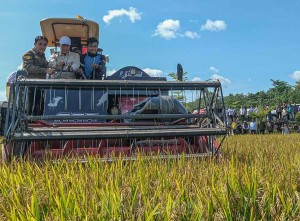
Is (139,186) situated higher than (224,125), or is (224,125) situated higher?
(224,125)

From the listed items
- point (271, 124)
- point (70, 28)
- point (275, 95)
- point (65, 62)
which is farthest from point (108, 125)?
point (275, 95)

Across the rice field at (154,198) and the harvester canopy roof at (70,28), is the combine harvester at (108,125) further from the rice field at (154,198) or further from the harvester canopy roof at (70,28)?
the harvester canopy roof at (70,28)

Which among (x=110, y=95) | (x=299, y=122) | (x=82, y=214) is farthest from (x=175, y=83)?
(x=299, y=122)

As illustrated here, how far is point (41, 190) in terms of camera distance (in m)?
2.59

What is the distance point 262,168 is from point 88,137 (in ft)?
5.57

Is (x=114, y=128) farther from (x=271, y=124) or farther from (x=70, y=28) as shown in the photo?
(x=271, y=124)

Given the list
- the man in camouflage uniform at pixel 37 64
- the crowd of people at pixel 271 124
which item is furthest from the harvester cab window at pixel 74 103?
the crowd of people at pixel 271 124

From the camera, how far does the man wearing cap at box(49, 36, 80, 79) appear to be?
247 inches

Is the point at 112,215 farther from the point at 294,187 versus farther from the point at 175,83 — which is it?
the point at 175,83

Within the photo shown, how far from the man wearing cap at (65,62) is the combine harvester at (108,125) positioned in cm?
39

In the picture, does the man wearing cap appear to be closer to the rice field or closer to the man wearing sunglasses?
the man wearing sunglasses

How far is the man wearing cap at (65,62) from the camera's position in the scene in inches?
247

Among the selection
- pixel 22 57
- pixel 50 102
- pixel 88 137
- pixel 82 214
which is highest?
pixel 22 57

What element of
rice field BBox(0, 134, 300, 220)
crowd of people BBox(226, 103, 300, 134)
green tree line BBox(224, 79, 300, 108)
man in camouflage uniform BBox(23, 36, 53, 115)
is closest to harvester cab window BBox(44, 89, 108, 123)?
man in camouflage uniform BBox(23, 36, 53, 115)
